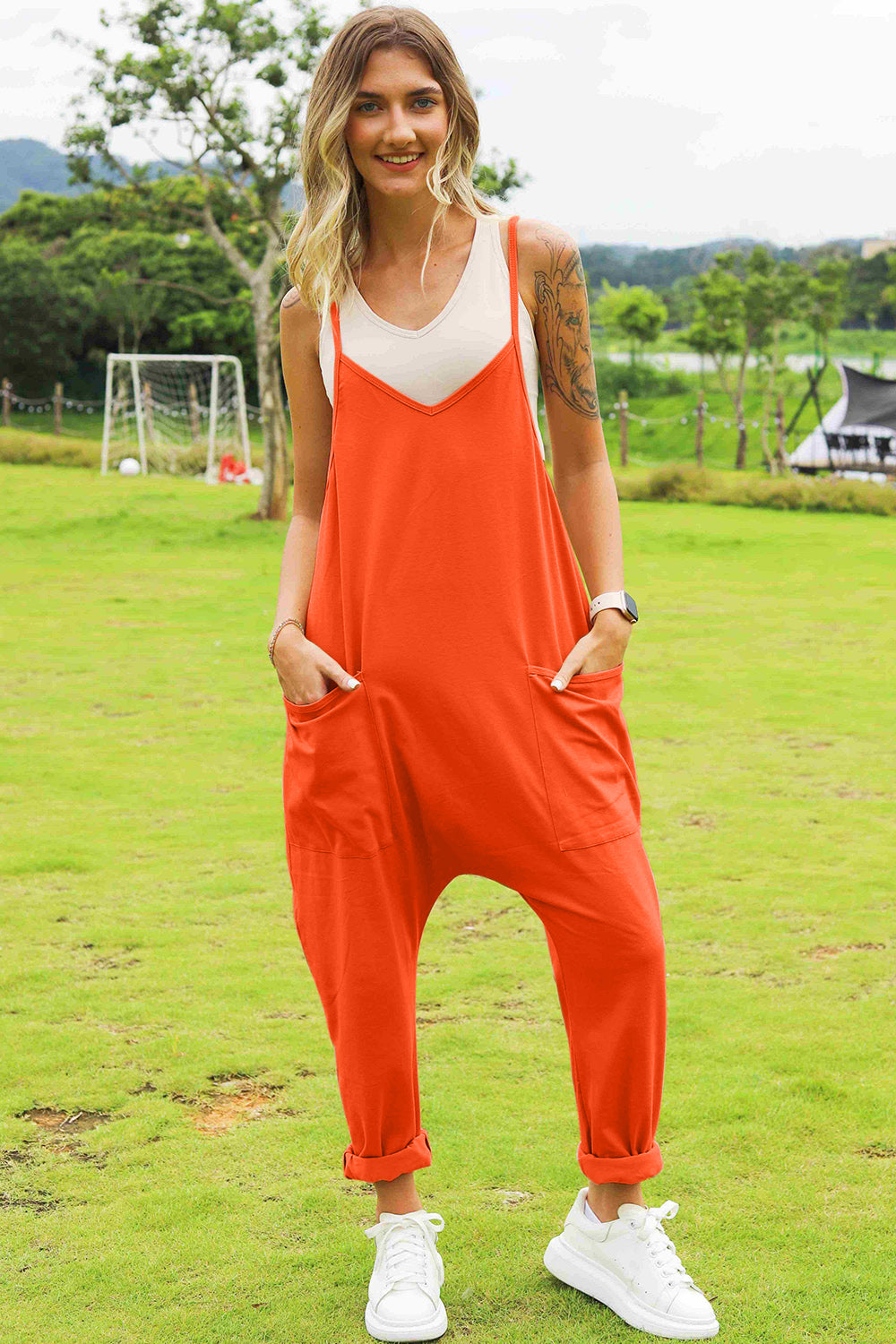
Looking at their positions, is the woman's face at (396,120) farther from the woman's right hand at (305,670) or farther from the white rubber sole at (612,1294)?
the white rubber sole at (612,1294)

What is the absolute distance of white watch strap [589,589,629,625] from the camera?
2092mm

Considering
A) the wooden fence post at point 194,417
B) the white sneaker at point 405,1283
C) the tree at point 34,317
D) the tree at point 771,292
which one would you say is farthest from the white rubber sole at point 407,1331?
the tree at point 34,317

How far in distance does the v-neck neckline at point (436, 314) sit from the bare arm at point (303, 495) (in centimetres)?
10

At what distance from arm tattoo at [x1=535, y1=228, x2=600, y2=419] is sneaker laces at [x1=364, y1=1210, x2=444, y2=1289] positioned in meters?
1.33

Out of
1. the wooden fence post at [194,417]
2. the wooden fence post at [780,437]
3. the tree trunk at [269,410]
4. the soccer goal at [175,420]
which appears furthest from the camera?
the wooden fence post at [194,417]

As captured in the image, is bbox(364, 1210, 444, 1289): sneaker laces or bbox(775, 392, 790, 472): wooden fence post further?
bbox(775, 392, 790, 472): wooden fence post

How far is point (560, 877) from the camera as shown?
1.98 m

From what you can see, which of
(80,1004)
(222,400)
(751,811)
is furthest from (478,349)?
(222,400)

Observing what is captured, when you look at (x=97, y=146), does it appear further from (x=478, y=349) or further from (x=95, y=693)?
(x=478, y=349)

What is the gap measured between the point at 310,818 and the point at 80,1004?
178 cm

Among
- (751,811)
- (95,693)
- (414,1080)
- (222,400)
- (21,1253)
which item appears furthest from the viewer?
(222,400)

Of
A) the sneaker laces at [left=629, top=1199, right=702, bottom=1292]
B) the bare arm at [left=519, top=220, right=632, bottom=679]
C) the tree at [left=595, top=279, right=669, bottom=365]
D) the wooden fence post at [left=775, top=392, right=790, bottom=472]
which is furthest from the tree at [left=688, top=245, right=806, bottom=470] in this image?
the sneaker laces at [left=629, top=1199, right=702, bottom=1292]

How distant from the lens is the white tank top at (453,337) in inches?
76.4

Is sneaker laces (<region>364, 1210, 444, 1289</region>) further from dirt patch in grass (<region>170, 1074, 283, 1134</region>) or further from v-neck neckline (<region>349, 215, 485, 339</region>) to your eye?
v-neck neckline (<region>349, 215, 485, 339</region>)
